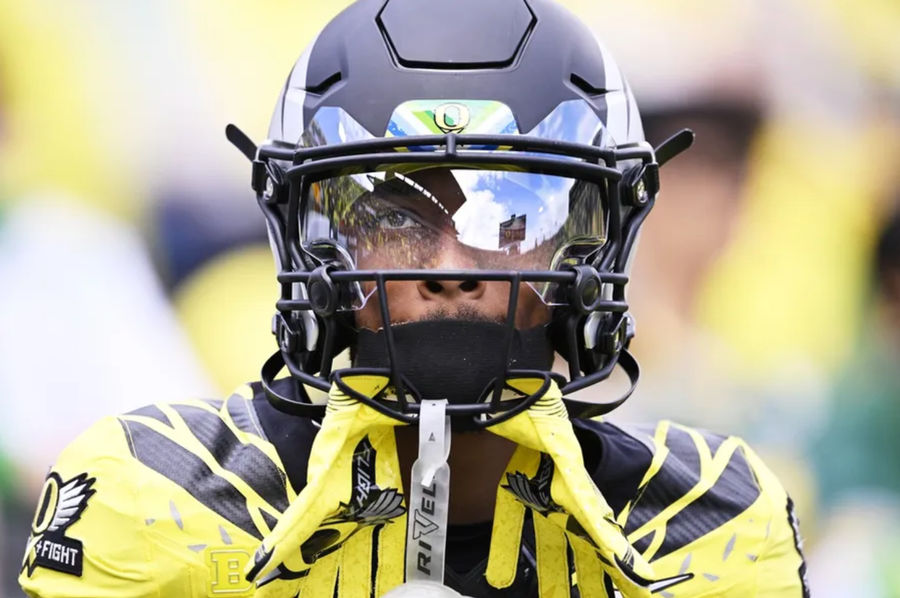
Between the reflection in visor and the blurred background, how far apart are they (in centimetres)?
98

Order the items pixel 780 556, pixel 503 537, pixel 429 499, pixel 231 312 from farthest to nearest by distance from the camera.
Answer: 1. pixel 231 312
2. pixel 780 556
3. pixel 503 537
4. pixel 429 499

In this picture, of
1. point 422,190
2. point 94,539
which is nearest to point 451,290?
point 422,190

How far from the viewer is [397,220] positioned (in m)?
1.19

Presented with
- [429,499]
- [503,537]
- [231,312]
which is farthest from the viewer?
[231,312]

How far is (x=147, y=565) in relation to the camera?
117 cm

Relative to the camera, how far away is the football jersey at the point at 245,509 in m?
1.18

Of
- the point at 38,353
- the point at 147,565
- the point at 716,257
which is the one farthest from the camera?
the point at 716,257

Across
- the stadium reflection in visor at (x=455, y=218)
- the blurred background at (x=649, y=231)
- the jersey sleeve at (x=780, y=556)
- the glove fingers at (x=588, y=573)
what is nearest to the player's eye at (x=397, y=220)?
the stadium reflection in visor at (x=455, y=218)

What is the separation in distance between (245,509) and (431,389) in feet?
0.82

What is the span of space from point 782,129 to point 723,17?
9.5 inches

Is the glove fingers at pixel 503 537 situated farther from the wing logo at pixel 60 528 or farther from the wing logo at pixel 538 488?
the wing logo at pixel 60 528

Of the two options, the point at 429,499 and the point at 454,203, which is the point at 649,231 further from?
the point at 429,499

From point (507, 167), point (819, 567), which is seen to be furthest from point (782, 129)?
point (507, 167)

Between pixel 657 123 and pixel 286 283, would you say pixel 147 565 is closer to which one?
pixel 286 283
